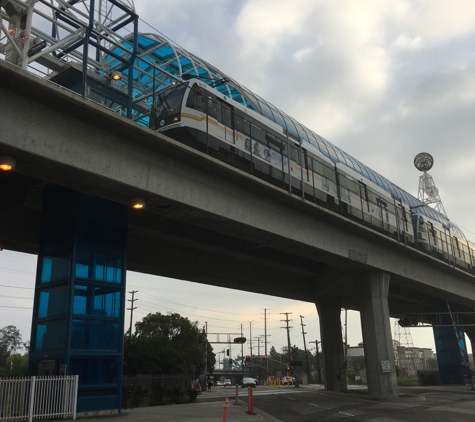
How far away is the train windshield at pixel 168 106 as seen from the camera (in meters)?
18.5

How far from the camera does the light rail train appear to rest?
18484mm

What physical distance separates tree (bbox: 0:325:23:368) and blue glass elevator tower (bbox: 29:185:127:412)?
106510 millimetres

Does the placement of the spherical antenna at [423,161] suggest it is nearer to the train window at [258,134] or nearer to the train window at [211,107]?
the train window at [258,134]

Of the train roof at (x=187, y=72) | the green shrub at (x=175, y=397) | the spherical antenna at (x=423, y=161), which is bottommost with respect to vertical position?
the green shrub at (x=175, y=397)

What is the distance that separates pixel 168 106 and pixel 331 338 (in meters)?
25.2

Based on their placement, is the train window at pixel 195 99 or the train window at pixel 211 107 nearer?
the train window at pixel 195 99

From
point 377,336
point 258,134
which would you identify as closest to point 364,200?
point 377,336

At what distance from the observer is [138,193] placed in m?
16.0

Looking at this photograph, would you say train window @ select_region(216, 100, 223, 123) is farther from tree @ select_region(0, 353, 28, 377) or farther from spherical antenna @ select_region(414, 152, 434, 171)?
spherical antenna @ select_region(414, 152, 434, 171)

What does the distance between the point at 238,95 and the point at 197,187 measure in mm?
11665

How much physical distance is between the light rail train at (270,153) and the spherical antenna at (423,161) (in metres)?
25.7

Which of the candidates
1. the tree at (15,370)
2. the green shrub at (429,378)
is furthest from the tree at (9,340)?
the green shrub at (429,378)

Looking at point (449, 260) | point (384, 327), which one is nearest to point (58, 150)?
point (384, 327)

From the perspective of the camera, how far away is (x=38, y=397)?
15.0 metres
